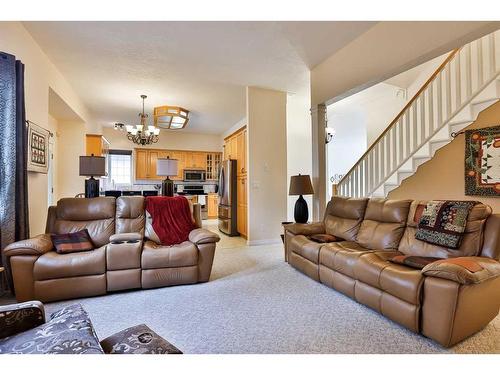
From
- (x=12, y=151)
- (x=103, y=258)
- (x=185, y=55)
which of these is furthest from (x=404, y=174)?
(x=12, y=151)

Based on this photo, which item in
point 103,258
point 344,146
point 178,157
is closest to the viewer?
point 103,258

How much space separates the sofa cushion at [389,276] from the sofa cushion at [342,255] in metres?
0.08

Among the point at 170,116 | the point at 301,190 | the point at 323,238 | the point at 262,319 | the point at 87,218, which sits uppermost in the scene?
the point at 170,116

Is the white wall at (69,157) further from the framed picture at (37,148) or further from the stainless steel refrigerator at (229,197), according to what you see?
the stainless steel refrigerator at (229,197)

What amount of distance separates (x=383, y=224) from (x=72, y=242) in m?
3.40

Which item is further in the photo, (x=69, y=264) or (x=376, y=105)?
(x=376, y=105)

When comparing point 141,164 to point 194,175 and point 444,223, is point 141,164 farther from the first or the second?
point 444,223

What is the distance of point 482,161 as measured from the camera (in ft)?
12.0

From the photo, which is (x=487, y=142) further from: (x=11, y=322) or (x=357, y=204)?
(x=11, y=322)

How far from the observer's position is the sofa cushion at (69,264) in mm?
2500

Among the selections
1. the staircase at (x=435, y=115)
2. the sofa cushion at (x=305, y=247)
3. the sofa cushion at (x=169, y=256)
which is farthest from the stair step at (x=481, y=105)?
the sofa cushion at (x=169, y=256)

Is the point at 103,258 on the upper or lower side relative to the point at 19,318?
lower
